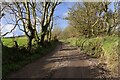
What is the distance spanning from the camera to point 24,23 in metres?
29.2

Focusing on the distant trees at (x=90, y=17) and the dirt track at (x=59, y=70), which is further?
the distant trees at (x=90, y=17)

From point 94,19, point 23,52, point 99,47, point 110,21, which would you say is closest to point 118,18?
point 110,21

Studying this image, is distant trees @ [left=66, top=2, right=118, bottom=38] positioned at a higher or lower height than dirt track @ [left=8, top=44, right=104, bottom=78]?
higher

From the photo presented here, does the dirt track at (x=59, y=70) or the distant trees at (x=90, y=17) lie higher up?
the distant trees at (x=90, y=17)

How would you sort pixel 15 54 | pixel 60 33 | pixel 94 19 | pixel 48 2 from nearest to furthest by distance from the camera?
1. pixel 15 54
2. pixel 48 2
3. pixel 94 19
4. pixel 60 33

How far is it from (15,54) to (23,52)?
3210 millimetres

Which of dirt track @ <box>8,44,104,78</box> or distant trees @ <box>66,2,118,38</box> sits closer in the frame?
dirt track @ <box>8,44,104,78</box>

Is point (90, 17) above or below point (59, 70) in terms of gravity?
above

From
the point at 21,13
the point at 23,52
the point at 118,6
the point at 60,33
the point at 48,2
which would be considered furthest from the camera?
the point at 60,33

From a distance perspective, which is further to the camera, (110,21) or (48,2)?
(110,21)

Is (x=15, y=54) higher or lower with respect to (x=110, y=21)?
lower

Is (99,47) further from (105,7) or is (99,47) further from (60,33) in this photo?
(60,33)

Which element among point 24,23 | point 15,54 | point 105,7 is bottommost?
point 15,54

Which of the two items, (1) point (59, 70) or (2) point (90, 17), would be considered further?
(2) point (90, 17)
